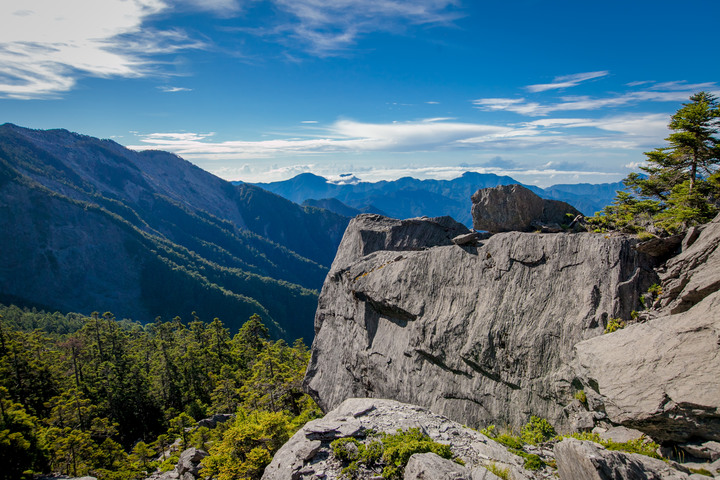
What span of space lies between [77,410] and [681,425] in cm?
5937

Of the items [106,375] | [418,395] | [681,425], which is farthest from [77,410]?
[681,425]

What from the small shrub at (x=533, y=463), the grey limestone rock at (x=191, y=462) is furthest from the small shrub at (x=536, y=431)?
the grey limestone rock at (x=191, y=462)

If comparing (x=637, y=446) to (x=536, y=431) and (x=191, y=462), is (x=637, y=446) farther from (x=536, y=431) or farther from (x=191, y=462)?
(x=191, y=462)

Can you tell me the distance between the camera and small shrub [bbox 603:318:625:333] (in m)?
19.0

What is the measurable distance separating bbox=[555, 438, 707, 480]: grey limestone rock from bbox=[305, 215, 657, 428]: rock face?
6744 mm

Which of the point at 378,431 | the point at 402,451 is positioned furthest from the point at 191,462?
the point at 402,451

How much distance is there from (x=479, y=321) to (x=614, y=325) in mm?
7566

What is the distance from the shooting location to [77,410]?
44969 millimetres

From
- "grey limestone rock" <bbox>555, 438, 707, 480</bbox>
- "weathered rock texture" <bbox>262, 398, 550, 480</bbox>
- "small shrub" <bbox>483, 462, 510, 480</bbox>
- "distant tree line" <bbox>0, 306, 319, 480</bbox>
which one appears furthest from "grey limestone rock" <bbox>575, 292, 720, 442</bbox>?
"distant tree line" <bbox>0, 306, 319, 480</bbox>

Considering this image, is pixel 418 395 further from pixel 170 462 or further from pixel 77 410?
pixel 77 410

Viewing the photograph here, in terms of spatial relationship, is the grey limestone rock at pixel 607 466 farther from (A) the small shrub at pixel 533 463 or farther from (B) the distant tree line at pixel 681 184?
(B) the distant tree line at pixel 681 184

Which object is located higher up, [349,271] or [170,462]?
[349,271]

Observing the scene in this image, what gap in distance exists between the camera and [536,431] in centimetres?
2002

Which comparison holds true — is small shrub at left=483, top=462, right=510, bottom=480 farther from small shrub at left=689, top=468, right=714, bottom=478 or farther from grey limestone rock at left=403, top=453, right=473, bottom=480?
small shrub at left=689, top=468, right=714, bottom=478
